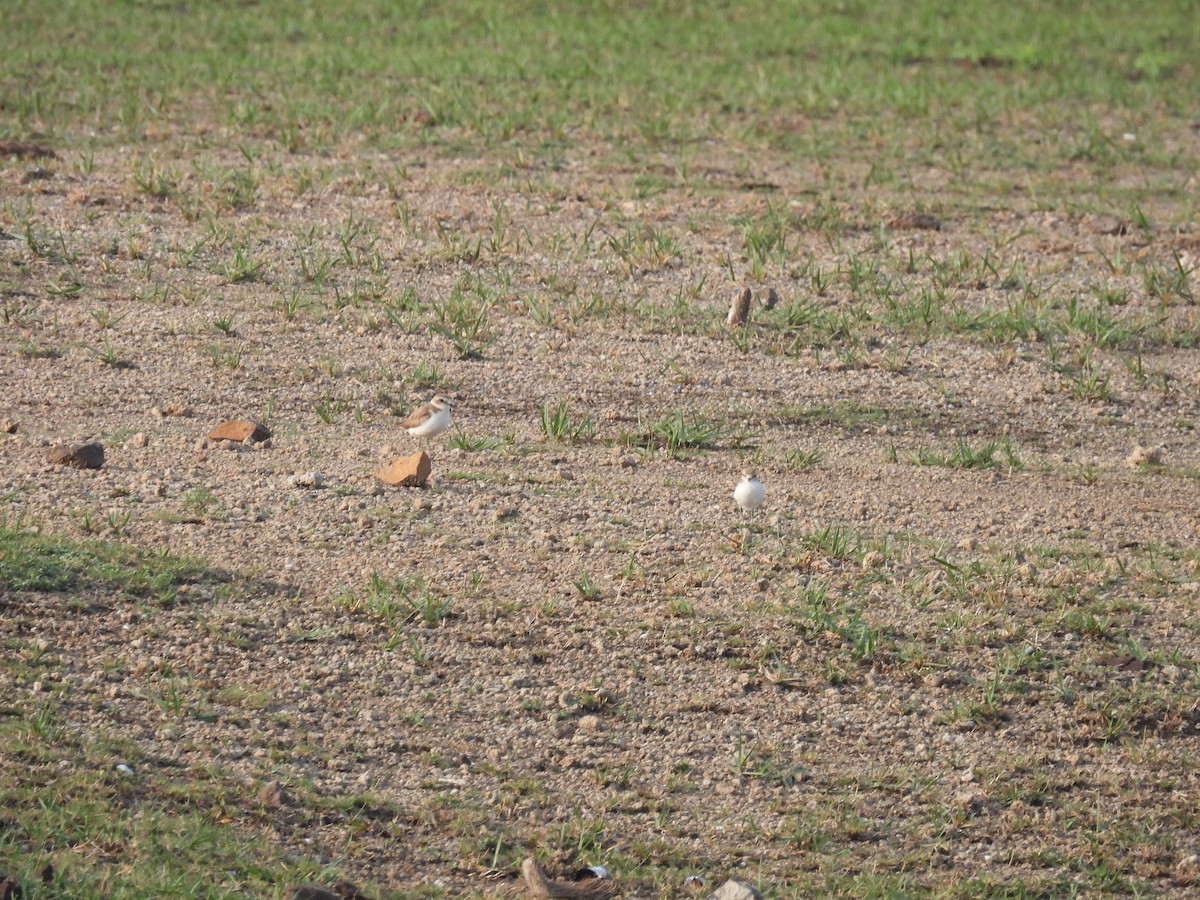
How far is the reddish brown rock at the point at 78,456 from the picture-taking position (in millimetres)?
5273

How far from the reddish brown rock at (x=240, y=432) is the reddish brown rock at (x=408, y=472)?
52 centimetres

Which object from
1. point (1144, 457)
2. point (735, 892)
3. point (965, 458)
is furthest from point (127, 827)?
point (1144, 457)

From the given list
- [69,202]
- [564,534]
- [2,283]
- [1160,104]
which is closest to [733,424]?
[564,534]

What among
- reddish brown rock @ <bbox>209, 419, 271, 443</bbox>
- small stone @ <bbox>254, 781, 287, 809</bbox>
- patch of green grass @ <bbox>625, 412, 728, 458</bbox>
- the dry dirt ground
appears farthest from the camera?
patch of green grass @ <bbox>625, 412, 728, 458</bbox>

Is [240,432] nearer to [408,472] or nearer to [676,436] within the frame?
[408,472]

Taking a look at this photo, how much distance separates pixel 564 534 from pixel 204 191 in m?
4.12

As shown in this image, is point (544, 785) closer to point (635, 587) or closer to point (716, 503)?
point (635, 587)

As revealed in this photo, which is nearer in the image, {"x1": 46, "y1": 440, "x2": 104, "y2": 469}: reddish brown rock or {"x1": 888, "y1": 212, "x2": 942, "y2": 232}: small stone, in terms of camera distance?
{"x1": 46, "y1": 440, "x2": 104, "y2": 469}: reddish brown rock

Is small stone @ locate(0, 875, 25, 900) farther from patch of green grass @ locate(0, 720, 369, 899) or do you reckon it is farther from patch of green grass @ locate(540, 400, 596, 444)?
patch of green grass @ locate(540, 400, 596, 444)

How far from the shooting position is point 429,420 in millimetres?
5691

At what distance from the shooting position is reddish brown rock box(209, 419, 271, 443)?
564cm

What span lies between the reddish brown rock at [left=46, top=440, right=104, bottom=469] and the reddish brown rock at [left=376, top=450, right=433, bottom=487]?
893 mm

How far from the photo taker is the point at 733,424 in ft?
20.3

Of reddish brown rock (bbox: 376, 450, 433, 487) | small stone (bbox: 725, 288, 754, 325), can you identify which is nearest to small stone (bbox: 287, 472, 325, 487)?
reddish brown rock (bbox: 376, 450, 433, 487)
